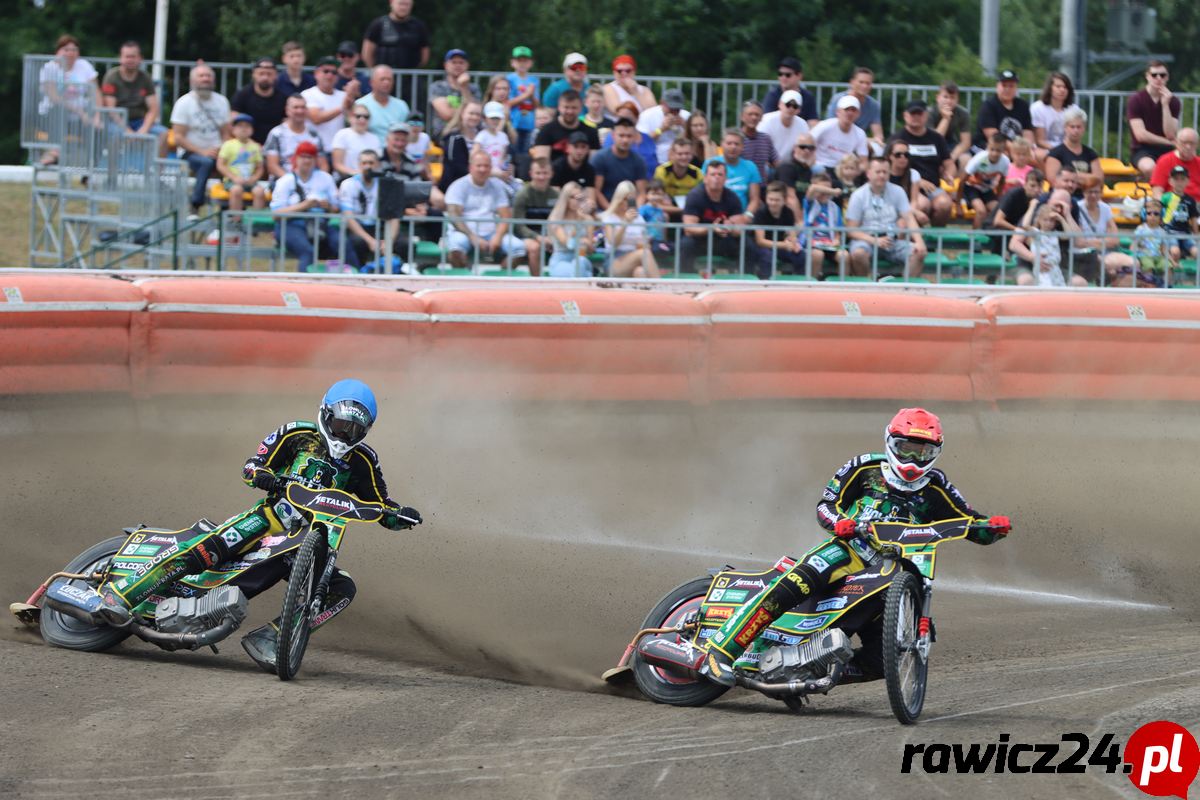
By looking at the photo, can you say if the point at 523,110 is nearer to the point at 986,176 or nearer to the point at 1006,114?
the point at 986,176

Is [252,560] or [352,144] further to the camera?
[352,144]

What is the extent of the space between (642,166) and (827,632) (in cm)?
850

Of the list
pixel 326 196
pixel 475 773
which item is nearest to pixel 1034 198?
pixel 326 196

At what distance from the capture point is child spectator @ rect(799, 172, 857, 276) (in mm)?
15484

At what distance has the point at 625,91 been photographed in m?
18.2

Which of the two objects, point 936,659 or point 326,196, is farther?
point 326,196

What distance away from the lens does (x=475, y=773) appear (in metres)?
7.35

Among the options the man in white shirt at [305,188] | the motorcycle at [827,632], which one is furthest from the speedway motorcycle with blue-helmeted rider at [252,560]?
the man in white shirt at [305,188]

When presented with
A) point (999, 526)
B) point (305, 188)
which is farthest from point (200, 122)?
point (999, 526)

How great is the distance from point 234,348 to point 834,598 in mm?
5814

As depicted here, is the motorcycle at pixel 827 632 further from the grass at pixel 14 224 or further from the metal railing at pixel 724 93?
the grass at pixel 14 224

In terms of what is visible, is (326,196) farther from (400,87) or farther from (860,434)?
(860,434)

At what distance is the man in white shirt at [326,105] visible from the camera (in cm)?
1686

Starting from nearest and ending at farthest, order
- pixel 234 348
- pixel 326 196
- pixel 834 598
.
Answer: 1. pixel 834 598
2. pixel 234 348
3. pixel 326 196
